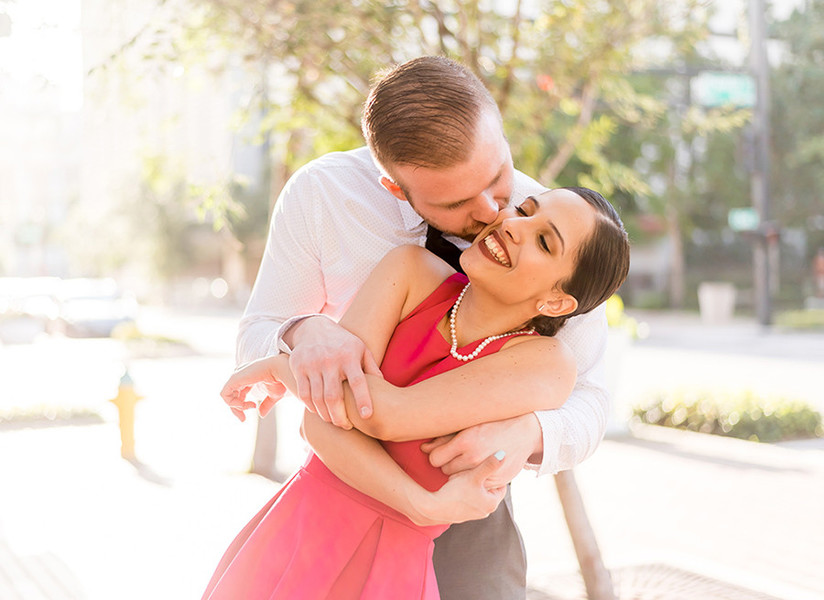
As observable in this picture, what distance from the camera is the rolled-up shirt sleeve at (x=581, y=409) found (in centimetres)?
229

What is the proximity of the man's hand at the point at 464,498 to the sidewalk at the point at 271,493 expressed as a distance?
1669mm

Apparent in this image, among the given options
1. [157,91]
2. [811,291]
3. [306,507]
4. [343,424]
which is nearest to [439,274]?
[343,424]

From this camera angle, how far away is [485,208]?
2.16 metres

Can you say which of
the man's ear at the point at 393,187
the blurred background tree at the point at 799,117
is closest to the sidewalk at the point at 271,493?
the man's ear at the point at 393,187

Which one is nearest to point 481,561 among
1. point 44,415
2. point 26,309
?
point 44,415

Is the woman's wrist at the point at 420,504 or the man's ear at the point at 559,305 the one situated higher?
the man's ear at the point at 559,305

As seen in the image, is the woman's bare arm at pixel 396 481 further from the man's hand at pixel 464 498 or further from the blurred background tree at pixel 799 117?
the blurred background tree at pixel 799 117

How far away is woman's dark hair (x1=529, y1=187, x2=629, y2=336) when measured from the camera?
2141mm

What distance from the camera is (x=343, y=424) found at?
2088 millimetres

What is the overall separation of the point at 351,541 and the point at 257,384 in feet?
1.40

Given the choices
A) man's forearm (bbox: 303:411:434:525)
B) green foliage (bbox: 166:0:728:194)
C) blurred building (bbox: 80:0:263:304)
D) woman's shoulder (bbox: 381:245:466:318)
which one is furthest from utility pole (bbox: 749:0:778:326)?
man's forearm (bbox: 303:411:434:525)

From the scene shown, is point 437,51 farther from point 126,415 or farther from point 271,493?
point 126,415

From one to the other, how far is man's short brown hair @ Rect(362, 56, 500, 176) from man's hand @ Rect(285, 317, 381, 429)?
1.39ft

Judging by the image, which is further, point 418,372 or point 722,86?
point 722,86
